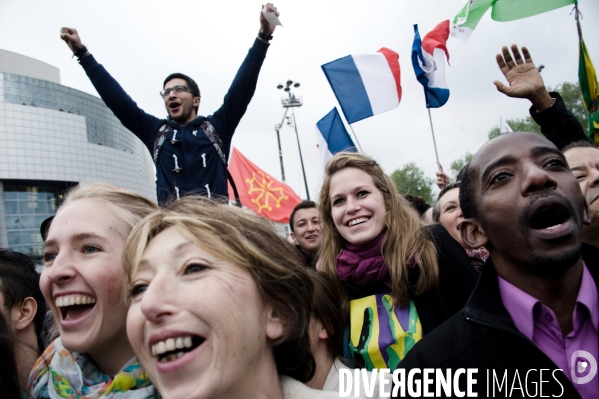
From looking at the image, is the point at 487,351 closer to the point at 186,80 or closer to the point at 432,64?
the point at 186,80

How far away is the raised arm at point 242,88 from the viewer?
10.3ft

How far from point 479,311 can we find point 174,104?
2.64 metres

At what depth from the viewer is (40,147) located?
45.8 metres

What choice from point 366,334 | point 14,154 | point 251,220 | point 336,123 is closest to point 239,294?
point 251,220

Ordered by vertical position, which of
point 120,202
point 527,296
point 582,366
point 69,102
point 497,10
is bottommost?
point 582,366

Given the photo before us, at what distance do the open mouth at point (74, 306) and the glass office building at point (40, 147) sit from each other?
4635cm

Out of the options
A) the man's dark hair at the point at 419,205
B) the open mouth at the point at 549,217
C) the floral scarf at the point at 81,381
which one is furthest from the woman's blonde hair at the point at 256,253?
the man's dark hair at the point at 419,205

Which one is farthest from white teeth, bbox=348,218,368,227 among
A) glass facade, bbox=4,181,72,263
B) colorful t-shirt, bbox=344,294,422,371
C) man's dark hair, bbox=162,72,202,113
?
glass facade, bbox=4,181,72,263

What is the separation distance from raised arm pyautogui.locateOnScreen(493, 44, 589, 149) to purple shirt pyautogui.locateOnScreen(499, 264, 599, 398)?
1.52 m

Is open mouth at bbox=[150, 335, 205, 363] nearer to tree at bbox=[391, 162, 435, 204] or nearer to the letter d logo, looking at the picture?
the letter d logo

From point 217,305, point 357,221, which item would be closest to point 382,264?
point 357,221

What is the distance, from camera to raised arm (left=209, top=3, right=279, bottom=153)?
3141 mm

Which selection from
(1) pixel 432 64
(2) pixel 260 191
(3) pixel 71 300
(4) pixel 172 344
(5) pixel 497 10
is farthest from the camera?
(2) pixel 260 191

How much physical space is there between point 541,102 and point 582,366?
1.92 metres
